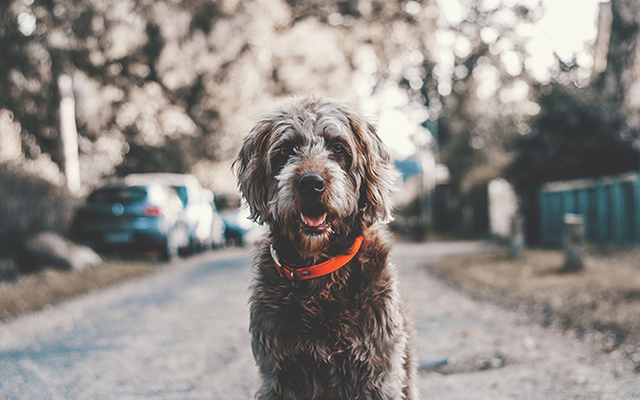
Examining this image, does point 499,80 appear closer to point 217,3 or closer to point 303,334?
point 217,3

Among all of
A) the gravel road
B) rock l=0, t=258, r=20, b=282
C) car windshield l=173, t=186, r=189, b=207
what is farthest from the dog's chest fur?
car windshield l=173, t=186, r=189, b=207

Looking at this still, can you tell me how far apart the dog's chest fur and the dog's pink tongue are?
26 cm


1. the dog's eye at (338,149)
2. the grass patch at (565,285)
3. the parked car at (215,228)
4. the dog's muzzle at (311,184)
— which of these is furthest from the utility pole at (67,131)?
the dog's muzzle at (311,184)

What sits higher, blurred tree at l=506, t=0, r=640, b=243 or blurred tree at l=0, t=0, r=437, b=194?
blurred tree at l=0, t=0, r=437, b=194

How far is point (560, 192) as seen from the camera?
612 inches

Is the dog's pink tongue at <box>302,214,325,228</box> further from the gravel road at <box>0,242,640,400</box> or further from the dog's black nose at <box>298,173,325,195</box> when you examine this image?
A: the gravel road at <box>0,242,640,400</box>

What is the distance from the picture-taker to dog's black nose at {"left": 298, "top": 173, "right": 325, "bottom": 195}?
291cm

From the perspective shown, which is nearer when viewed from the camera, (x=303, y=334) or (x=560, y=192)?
(x=303, y=334)

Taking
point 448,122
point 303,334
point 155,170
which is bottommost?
point 303,334

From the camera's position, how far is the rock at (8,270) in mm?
10841

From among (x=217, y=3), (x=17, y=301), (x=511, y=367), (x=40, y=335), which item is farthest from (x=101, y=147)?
(x=511, y=367)

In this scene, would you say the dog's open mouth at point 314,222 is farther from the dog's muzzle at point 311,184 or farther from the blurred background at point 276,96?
the blurred background at point 276,96

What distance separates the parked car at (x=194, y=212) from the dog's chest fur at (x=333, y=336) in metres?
14.0

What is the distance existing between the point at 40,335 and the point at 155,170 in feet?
55.8
